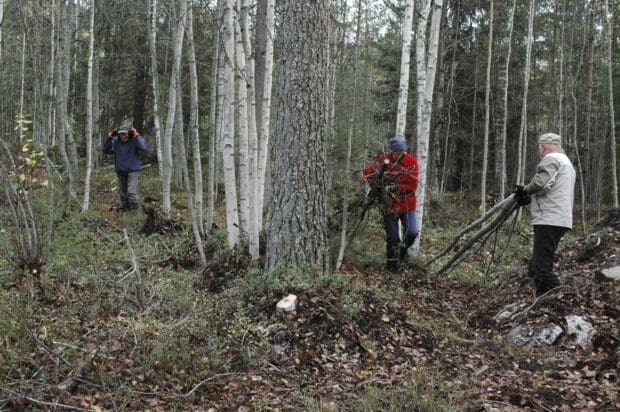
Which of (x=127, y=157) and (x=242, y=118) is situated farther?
(x=127, y=157)

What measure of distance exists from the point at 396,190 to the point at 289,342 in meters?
3.08

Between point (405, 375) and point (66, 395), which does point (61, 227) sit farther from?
point (405, 375)

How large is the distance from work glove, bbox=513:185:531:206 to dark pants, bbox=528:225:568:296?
1.09 feet

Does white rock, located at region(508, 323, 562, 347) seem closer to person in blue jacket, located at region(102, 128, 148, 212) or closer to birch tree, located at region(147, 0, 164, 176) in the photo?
birch tree, located at region(147, 0, 164, 176)

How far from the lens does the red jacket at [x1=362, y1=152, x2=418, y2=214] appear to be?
6762mm

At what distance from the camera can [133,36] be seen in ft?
54.4

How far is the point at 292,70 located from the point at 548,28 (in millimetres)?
19290

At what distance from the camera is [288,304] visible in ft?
16.1

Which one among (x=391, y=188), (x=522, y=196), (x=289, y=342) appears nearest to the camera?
(x=289, y=342)

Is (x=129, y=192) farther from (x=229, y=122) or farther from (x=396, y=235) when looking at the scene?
(x=396, y=235)

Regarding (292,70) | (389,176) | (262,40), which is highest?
(262,40)

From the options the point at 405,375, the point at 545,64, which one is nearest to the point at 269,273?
the point at 405,375

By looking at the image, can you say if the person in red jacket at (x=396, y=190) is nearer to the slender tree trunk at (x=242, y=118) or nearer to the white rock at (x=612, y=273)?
the slender tree trunk at (x=242, y=118)

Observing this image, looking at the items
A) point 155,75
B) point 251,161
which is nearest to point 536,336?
point 251,161
